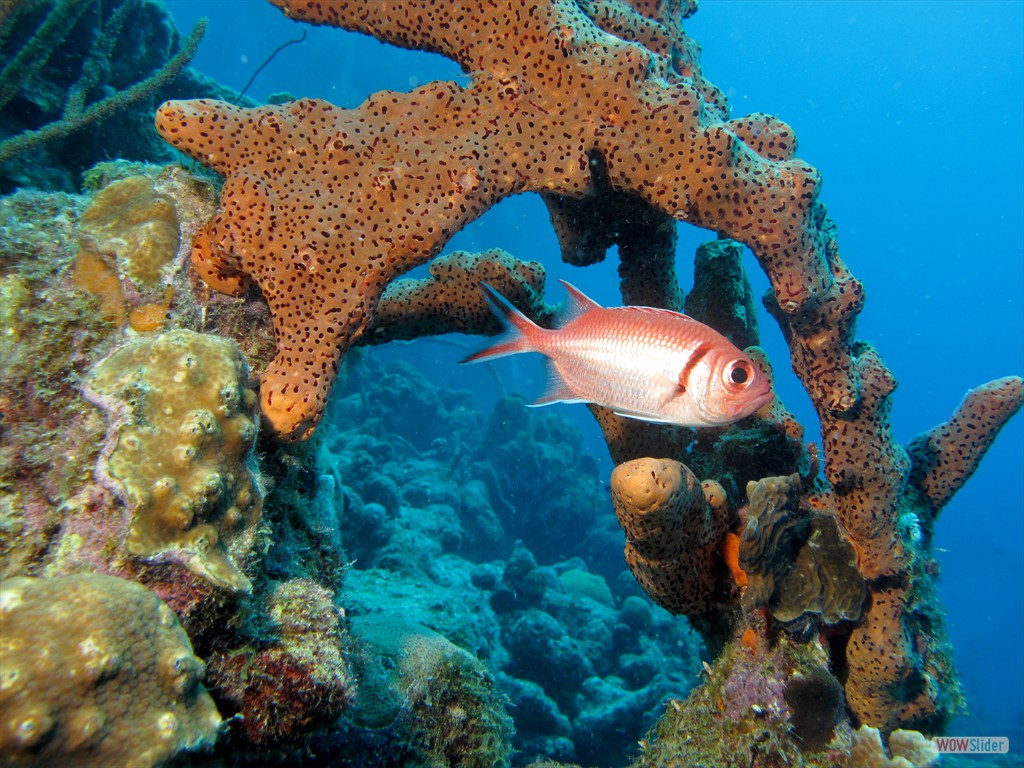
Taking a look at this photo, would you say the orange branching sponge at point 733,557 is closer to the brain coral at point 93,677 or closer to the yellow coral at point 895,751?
the yellow coral at point 895,751

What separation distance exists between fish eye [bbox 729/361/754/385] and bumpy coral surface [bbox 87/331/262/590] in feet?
6.39

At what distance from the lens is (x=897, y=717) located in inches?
138

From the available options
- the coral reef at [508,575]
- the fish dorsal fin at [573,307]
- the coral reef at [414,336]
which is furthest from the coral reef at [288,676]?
the fish dorsal fin at [573,307]

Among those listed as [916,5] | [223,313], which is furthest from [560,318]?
[916,5]

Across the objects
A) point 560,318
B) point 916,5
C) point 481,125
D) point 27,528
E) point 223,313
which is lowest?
point 27,528

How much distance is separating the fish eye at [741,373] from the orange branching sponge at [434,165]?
2.83 feet

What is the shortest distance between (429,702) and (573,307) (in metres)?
2.88

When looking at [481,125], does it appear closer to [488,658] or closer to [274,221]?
[274,221]

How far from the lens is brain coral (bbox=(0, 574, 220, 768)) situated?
123 centimetres

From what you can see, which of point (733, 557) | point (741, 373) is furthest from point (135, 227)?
point (733, 557)

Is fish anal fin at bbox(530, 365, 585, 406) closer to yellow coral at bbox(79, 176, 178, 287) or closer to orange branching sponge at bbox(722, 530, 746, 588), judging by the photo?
orange branching sponge at bbox(722, 530, 746, 588)

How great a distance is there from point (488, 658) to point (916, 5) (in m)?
125

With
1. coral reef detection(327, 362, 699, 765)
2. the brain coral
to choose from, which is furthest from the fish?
coral reef detection(327, 362, 699, 765)

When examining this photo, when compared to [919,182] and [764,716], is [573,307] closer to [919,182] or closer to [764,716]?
[764,716]
